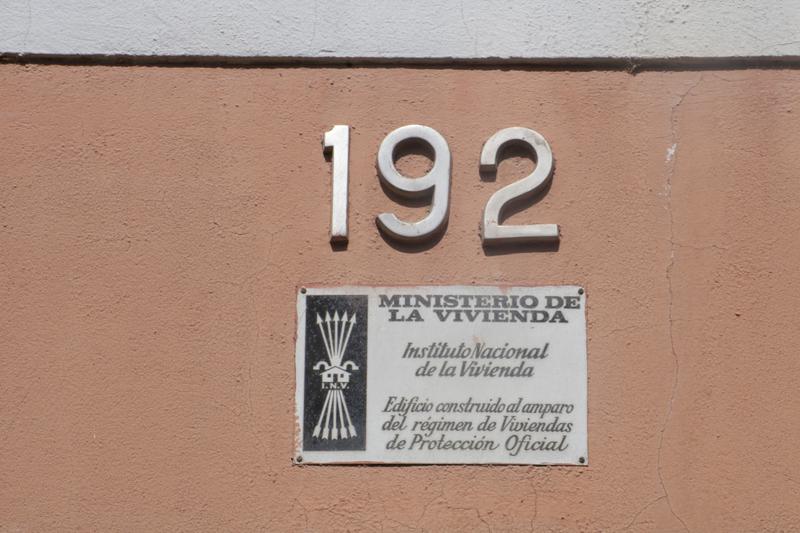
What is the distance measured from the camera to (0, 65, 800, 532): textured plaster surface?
3.71m

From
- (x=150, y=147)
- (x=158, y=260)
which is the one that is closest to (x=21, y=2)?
(x=150, y=147)

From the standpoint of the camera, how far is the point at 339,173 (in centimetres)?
395

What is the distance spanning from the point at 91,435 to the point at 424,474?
1166 millimetres

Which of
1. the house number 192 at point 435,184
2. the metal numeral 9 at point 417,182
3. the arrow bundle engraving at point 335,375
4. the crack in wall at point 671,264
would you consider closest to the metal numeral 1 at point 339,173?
the house number 192 at point 435,184

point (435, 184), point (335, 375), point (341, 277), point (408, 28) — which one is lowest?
point (335, 375)

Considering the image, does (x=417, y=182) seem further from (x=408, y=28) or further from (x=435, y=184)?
(x=408, y=28)

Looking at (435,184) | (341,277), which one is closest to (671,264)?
(435,184)

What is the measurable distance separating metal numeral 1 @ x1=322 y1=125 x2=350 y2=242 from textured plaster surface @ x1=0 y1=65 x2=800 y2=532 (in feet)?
0.14

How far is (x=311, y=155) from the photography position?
399cm

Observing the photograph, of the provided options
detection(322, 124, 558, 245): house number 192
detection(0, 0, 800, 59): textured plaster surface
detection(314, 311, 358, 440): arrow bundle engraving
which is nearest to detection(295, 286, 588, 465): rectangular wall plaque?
detection(314, 311, 358, 440): arrow bundle engraving

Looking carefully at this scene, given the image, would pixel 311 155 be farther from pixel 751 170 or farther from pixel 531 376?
pixel 751 170

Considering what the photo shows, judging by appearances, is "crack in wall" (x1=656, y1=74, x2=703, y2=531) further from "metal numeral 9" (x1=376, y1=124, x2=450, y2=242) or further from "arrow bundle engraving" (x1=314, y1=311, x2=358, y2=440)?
"arrow bundle engraving" (x1=314, y1=311, x2=358, y2=440)

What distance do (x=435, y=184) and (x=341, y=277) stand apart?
476mm

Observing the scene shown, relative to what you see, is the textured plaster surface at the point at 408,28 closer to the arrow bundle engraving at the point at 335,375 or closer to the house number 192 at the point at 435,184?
the house number 192 at the point at 435,184
